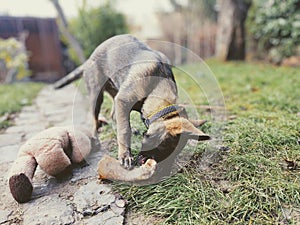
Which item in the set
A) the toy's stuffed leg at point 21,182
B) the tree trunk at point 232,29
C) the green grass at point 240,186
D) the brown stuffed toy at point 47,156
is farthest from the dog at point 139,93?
the tree trunk at point 232,29

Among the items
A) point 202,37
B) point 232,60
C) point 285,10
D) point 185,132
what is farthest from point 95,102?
point 202,37

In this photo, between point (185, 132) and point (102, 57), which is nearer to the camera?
point (185, 132)

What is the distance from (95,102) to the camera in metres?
2.91

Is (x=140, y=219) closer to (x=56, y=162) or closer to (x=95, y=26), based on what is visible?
(x=56, y=162)

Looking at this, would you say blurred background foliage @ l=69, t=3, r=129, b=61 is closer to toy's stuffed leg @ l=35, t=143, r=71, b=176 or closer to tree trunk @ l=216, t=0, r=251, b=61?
tree trunk @ l=216, t=0, r=251, b=61

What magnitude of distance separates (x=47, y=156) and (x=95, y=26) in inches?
336

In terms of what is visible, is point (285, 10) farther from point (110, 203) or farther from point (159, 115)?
point (110, 203)

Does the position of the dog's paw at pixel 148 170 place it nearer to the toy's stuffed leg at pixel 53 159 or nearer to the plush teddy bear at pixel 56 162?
the plush teddy bear at pixel 56 162

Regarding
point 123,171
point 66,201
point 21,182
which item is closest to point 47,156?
point 21,182

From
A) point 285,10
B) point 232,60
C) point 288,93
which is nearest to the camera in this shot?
point 288,93

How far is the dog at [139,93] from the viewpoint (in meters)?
1.83

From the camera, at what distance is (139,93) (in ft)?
7.31

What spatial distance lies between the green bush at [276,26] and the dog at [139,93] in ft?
17.5

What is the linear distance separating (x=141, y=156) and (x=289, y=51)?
6.38 m
